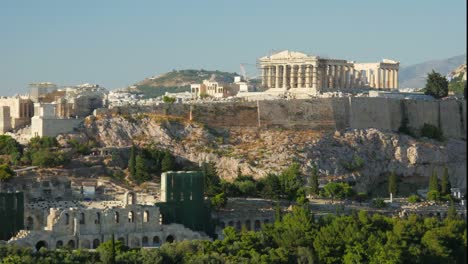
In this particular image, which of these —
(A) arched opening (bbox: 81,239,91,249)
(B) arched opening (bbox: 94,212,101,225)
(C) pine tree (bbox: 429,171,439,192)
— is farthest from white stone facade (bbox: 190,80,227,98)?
(A) arched opening (bbox: 81,239,91,249)

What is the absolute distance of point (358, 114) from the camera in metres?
84.6

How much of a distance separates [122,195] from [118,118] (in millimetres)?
12982

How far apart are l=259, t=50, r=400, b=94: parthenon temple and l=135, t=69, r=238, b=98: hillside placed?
42.9 metres

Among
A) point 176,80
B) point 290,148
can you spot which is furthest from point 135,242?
point 176,80

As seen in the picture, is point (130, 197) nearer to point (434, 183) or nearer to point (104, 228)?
point (104, 228)

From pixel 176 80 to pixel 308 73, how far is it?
210 feet

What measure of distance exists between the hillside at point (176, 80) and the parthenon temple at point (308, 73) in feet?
Answer: 141

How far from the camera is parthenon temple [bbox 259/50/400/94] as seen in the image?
90.1 meters

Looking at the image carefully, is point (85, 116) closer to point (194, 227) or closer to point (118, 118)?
point (118, 118)

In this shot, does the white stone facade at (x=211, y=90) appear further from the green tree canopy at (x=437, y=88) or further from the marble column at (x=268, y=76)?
the green tree canopy at (x=437, y=88)

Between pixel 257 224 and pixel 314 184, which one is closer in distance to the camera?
pixel 257 224

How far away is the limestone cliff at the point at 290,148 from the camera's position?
75.2 m

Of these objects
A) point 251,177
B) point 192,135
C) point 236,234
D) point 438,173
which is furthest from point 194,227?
point 438,173

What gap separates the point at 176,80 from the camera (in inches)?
6029
